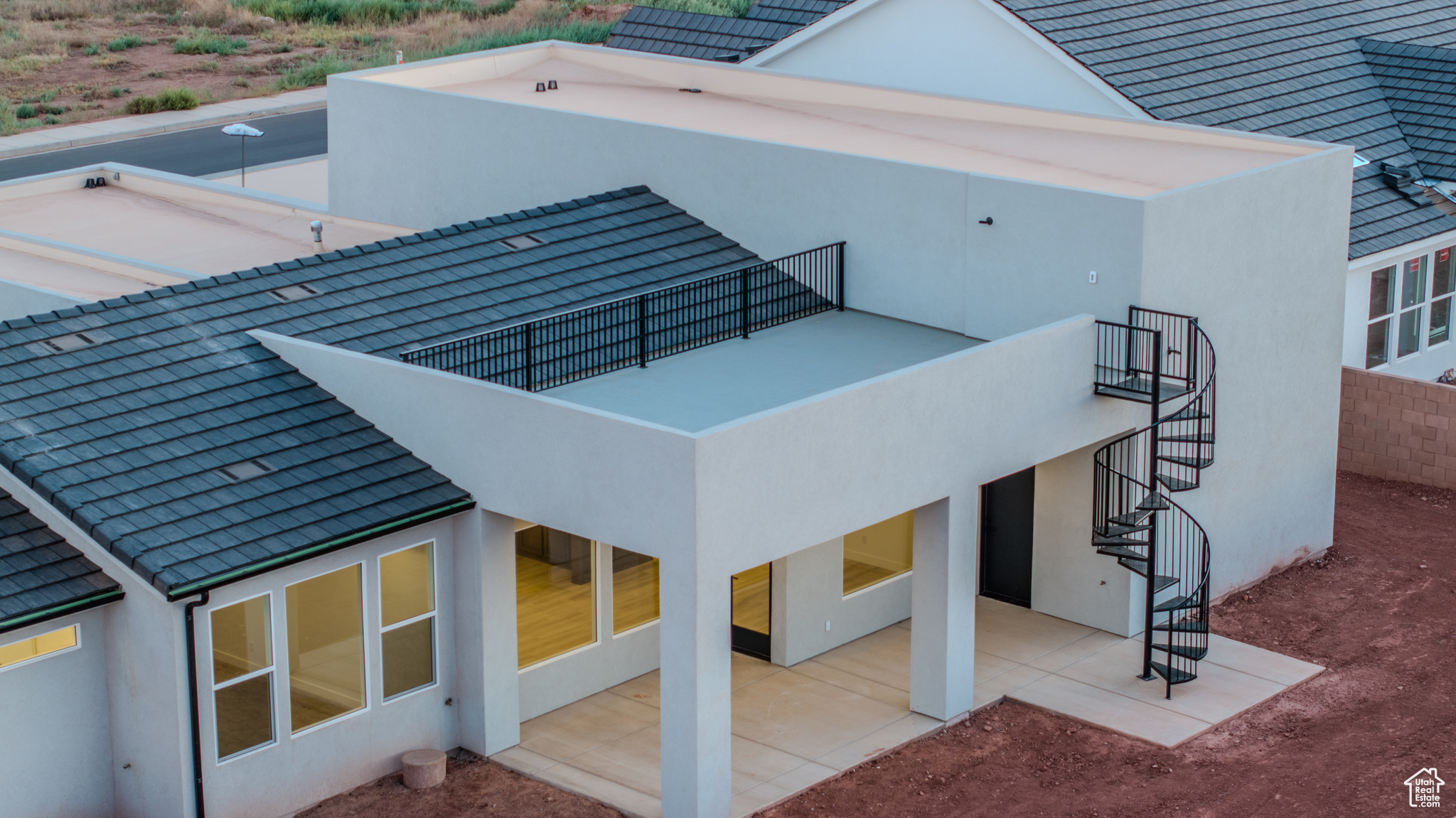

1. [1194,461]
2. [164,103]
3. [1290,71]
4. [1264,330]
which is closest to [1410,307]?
[1290,71]

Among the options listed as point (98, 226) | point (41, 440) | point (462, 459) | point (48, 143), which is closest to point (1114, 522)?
point (462, 459)

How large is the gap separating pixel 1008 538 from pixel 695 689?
22.0 feet

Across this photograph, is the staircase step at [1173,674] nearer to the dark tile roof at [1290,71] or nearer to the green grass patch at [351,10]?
the dark tile roof at [1290,71]

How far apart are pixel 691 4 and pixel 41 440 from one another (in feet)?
150

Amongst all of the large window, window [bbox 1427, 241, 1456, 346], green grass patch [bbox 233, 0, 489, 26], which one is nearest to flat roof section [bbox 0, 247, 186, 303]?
the large window

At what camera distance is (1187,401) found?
1886cm

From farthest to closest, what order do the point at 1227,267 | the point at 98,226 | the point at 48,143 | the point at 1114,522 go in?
the point at 48,143 → the point at 98,226 → the point at 1227,267 → the point at 1114,522

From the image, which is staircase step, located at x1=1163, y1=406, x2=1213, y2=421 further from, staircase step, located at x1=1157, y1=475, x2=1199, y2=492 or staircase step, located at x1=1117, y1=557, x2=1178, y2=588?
staircase step, located at x1=1117, y1=557, x2=1178, y2=588

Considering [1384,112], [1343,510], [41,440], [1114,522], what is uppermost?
[1384,112]

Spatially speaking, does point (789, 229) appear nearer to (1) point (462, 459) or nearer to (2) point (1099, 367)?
(2) point (1099, 367)

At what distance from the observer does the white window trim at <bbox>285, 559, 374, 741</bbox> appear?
15039 millimetres

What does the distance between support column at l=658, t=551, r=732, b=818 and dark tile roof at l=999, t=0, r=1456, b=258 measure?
12.8 metres

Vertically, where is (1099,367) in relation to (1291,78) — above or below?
below

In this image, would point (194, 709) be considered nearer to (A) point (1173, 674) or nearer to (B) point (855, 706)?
(B) point (855, 706)
